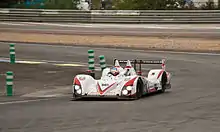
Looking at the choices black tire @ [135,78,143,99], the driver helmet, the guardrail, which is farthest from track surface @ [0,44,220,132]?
the guardrail

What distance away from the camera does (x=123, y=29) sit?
4597 cm

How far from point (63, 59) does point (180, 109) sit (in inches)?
673

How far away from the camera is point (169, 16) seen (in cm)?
5125

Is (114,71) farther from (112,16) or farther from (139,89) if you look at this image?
(112,16)

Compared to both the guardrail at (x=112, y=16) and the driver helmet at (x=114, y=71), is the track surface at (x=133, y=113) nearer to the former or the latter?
the driver helmet at (x=114, y=71)

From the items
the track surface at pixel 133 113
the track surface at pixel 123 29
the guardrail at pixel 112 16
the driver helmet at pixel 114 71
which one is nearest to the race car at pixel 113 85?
the driver helmet at pixel 114 71

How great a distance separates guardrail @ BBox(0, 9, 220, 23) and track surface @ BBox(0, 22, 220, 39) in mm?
2103

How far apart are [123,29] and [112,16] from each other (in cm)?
666

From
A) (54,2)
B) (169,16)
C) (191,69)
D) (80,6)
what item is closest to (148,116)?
(191,69)

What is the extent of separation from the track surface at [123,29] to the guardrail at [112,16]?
6.90 ft

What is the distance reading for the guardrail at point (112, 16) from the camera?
50.3 m

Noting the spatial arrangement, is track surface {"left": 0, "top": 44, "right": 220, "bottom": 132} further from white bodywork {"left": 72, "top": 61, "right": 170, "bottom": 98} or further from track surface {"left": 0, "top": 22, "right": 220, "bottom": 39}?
track surface {"left": 0, "top": 22, "right": 220, "bottom": 39}

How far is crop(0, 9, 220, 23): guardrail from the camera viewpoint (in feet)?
165

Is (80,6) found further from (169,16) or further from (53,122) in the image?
(53,122)
